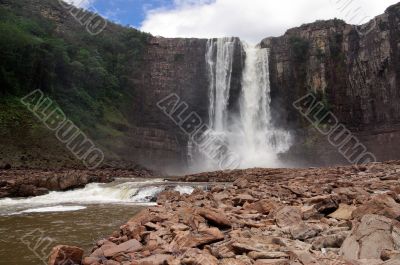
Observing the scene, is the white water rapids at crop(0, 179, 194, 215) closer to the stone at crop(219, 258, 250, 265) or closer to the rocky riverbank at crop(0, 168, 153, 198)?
the rocky riverbank at crop(0, 168, 153, 198)

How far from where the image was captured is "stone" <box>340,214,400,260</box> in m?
4.49

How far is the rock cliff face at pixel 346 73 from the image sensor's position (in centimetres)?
4569

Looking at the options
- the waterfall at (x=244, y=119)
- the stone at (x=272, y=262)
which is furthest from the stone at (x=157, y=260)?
the waterfall at (x=244, y=119)

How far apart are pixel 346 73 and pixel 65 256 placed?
1916 inches

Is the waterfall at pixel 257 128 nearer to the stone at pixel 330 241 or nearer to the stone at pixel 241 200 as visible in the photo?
the stone at pixel 241 200

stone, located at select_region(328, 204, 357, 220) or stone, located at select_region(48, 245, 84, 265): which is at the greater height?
stone, located at select_region(328, 204, 357, 220)

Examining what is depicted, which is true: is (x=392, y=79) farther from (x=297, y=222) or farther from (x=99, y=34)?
(x=297, y=222)

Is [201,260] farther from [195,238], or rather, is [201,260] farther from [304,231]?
[304,231]

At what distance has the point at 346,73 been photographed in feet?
162

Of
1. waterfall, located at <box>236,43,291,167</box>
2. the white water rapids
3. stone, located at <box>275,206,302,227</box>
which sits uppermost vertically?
waterfall, located at <box>236,43,291,167</box>

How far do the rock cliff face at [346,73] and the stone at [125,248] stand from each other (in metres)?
41.8

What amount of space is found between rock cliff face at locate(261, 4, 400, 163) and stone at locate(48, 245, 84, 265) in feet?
139

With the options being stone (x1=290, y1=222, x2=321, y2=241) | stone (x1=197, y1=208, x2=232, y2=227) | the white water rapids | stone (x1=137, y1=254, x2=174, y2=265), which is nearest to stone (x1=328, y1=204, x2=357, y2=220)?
stone (x1=290, y1=222, x2=321, y2=241)

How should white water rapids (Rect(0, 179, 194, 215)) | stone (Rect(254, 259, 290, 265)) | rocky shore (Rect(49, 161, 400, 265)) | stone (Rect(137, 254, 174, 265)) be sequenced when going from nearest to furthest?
stone (Rect(254, 259, 290, 265)) < rocky shore (Rect(49, 161, 400, 265)) < stone (Rect(137, 254, 174, 265)) < white water rapids (Rect(0, 179, 194, 215))
